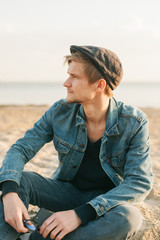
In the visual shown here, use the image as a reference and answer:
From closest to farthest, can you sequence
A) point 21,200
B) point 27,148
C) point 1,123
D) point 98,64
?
point 21,200 < point 98,64 < point 27,148 < point 1,123

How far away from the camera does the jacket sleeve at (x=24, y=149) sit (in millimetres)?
2270

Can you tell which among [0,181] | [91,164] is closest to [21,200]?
[0,181]

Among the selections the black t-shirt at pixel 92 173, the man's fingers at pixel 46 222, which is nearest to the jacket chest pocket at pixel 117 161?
the black t-shirt at pixel 92 173

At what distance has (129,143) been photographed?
2.49 metres

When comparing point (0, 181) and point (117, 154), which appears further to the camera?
point (117, 154)

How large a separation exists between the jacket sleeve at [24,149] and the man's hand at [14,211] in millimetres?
161

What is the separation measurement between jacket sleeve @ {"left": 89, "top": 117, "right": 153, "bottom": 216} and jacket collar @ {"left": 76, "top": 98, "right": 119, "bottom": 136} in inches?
7.5

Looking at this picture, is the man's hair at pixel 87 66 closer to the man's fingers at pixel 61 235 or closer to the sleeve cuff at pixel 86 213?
the sleeve cuff at pixel 86 213

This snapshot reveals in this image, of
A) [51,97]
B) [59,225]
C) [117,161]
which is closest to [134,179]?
[117,161]

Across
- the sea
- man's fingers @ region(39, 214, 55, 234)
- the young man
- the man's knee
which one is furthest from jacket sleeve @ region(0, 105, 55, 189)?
the sea

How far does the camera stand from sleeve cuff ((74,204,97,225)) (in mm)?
2027

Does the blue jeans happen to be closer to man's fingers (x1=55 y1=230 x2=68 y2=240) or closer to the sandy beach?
man's fingers (x1=55 y1=230 x2=68 y2=240)

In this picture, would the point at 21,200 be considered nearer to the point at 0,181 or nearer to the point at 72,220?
the point at 0,181

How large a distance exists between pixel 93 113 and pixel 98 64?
1.66 ft
